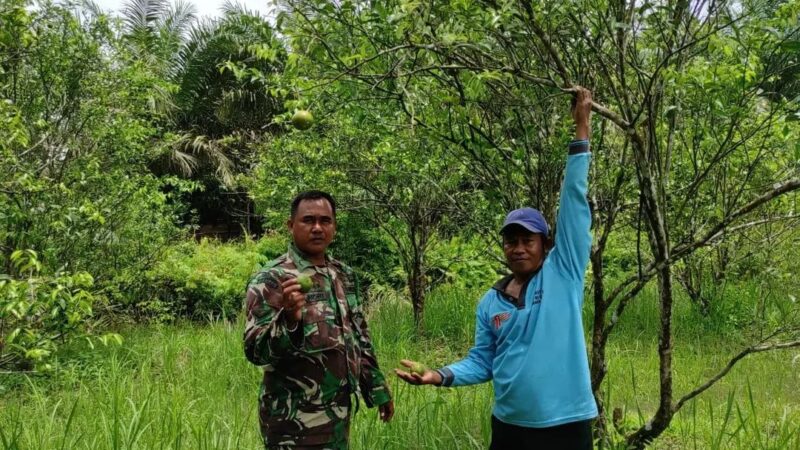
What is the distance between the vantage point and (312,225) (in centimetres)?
238

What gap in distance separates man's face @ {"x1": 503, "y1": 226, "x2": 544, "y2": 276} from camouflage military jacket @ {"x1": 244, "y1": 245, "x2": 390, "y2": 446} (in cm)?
71

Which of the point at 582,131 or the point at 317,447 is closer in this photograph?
the point at 582,131

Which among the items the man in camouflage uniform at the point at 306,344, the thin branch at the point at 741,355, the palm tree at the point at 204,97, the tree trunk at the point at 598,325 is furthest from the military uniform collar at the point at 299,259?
the palm tree at the point at 204,97

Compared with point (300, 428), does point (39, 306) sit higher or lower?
higher

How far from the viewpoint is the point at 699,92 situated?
2861 millimetres

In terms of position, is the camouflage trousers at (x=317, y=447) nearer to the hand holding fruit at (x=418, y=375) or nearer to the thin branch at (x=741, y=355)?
the hand holding fruit at (x=418, y=375)

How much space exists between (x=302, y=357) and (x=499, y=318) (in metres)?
0.76

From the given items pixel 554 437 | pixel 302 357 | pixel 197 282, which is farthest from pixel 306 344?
pixel 197 282

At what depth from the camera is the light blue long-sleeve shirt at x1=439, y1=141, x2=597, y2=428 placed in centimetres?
212

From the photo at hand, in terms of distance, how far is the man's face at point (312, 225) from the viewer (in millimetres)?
2375

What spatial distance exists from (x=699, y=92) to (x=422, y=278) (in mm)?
4107

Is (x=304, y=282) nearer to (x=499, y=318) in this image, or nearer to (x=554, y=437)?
(x=499, y=318)

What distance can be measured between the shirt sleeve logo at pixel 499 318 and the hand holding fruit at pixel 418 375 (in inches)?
12.2

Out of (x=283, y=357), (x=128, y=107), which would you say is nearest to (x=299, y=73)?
(x=283, y=357)
